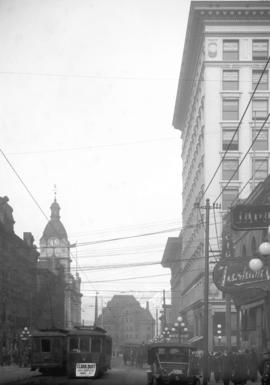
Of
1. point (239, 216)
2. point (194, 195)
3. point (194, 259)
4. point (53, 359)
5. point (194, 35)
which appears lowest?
point (53, 359)

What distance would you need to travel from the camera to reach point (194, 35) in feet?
243

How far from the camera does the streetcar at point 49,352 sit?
1720 inches

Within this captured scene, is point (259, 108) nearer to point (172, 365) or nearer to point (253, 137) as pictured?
point (253, 137)

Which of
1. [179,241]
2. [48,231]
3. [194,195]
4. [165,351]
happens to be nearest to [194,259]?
[194,195]

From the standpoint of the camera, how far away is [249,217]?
65.6 ft

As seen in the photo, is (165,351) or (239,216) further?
(165,351)

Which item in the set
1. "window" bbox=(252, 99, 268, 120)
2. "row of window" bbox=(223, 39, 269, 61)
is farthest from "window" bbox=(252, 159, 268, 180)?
"row of window" bbox=(223, 39, 269, 61)

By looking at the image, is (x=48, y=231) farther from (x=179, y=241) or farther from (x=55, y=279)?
(x=179, y=241)

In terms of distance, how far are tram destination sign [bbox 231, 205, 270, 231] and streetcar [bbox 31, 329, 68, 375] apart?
25297mm

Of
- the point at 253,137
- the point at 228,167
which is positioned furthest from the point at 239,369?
the point at 253,137

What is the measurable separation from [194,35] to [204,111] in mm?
7690

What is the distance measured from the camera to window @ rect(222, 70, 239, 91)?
238 feet

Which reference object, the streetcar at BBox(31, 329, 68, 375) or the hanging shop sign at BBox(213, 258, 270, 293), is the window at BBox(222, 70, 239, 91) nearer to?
the streetcar at BBox(31, 329, 68, 375)

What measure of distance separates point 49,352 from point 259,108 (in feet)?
120
